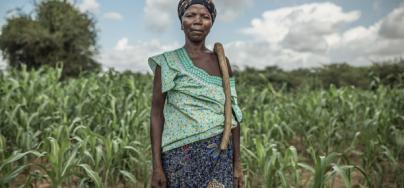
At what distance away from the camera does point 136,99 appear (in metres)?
4.78

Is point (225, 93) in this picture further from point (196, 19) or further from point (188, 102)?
point (196, 19)

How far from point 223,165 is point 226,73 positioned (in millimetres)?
326

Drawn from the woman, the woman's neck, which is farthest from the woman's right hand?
the woman's neck

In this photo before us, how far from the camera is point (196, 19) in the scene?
1497 millimetres

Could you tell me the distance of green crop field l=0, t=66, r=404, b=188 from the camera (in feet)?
8.71

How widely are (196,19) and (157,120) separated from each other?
39 centimetres

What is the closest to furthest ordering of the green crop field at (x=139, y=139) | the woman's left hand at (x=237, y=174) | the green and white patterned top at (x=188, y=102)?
the green and white patterned top at (x=188, y=102), the woman's left hand at (x=237, y=174), the green crop field at (x=139, y=139)

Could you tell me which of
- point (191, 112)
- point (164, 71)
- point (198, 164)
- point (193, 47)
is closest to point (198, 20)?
point (193, 47)

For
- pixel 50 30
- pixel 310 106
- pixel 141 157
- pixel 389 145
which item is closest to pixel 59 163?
pixel 141 157

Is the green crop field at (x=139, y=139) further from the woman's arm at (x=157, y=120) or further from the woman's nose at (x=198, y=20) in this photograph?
the woman's nose at (x=198, y=20)

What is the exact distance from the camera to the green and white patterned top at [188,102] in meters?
1.49

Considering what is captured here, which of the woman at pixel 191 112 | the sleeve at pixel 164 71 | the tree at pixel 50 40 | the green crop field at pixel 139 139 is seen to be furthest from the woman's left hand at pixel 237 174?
the tree at pixel 50 40

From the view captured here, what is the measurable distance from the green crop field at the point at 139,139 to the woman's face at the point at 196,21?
1.16 metres

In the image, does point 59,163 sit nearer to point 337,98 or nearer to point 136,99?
point 136,99
